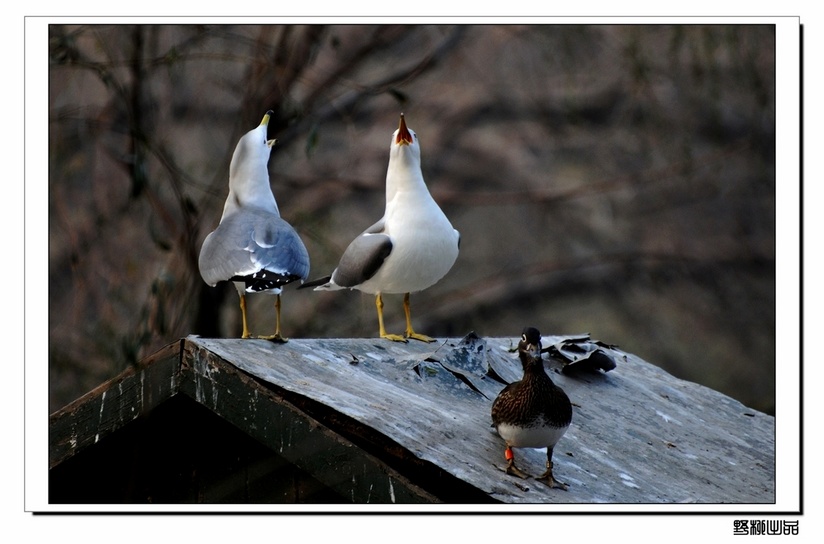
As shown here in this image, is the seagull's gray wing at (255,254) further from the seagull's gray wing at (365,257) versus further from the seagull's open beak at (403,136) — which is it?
the seagull's open beak at (403,136)

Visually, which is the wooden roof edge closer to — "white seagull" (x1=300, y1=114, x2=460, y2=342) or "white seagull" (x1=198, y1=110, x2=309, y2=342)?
"white seagull" (x1=198, y1=110, x2=309, y2=342)

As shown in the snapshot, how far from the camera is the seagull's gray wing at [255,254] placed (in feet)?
13.8

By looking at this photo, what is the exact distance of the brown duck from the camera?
3496 millimetres

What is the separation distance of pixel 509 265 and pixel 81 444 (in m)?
6.88

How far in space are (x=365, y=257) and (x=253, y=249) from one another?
82 centimetres

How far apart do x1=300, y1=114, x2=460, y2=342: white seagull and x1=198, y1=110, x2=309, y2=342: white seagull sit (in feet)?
1.63

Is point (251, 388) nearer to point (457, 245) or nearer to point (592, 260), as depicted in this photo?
point (457, 245)

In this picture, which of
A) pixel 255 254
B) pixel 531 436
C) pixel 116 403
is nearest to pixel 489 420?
pixel 531 436

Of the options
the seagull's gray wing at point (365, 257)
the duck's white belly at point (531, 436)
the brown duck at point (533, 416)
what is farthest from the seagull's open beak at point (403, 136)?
the duck's white belly at point (531, 436)

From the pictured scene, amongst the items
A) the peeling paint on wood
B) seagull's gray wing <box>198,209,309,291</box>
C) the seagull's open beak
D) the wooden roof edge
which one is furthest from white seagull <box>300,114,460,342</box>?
the wooden roof edge

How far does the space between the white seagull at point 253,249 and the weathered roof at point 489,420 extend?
0.28m

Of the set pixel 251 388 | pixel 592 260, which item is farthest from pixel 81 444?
pixel 592 260

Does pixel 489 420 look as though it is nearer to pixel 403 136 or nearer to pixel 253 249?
pixel 253 249

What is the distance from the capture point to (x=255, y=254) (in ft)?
13.9
